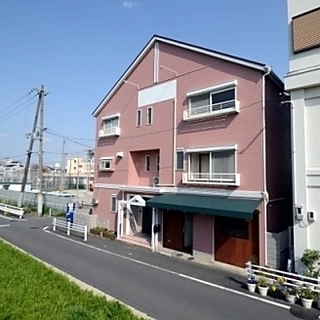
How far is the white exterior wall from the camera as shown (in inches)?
359

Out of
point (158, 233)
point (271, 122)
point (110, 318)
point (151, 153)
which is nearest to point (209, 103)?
point (271, 122)

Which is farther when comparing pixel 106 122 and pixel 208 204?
pixel 106 122

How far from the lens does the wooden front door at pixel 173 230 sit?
1416 cm

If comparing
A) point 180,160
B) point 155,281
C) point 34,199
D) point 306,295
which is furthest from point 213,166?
point 34,199

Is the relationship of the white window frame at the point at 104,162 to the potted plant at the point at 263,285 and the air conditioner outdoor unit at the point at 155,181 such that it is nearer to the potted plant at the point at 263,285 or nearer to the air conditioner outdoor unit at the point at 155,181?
the air conditioner outdoor unit at the point at 155,181

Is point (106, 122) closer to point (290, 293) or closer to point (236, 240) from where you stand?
point (236, 240)

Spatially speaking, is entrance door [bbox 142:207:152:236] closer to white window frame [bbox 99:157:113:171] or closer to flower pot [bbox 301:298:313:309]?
white window frame [bbox 99:157:113:171]

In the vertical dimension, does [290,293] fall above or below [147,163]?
below

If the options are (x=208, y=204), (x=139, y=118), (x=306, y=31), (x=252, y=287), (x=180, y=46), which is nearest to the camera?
(x=252, y=287)

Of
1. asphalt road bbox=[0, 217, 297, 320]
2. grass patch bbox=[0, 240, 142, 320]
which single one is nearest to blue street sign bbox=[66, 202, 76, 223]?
asphalt road bbox=[0, 217, 297, 320]

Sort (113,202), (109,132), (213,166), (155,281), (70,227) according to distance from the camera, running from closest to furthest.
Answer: (155,281) → (213,166) → (113,202) → (70,227) → (109,132)

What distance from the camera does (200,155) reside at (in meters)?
13.8

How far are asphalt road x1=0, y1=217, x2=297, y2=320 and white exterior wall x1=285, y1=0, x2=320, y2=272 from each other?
252 cm

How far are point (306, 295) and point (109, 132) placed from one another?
48.2 ft
